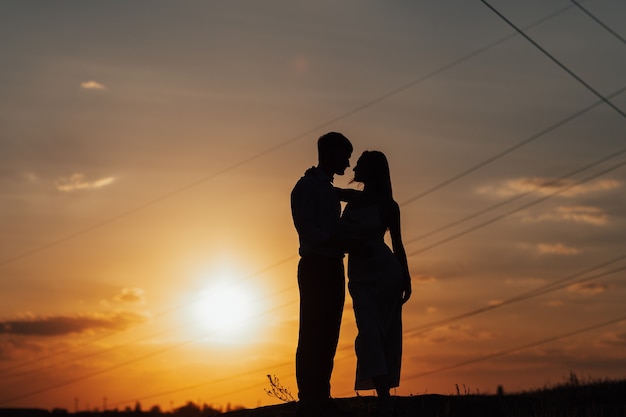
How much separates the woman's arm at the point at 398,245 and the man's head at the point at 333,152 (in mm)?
701

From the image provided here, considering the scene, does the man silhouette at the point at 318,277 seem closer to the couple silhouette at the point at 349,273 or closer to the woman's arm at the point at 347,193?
the couple silhouette at the point at 349,273

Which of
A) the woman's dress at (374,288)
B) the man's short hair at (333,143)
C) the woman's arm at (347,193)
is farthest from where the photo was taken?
the woman's arm at (347,193)

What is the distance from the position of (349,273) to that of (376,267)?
0.30m

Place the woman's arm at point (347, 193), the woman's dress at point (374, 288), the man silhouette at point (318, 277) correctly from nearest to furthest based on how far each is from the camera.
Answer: the man silhouette at point (318, 277) < the woman's dress at point (374, 288) < the woman's arm at point (347, 193)

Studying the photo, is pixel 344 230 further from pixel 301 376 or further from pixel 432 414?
pixel 432 414

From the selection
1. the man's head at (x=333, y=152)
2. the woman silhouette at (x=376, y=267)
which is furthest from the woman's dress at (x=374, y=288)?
the man's head at (x=333, y=152)

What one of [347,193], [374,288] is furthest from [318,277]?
[347,193]

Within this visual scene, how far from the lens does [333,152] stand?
10.5m

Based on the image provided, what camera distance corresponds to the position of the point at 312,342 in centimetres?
1040

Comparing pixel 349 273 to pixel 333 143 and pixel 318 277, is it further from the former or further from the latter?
pixel 333 143

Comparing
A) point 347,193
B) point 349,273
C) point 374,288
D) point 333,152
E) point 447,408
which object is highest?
point 333,152

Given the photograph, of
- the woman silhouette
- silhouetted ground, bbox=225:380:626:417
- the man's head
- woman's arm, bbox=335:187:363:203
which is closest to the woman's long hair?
the woman silhouette

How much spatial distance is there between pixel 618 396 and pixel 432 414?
10635 millimetres

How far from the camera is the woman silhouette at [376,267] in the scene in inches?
420
